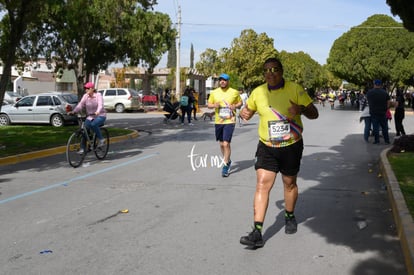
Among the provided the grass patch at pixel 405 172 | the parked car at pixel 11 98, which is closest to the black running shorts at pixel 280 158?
the grass patch at pixel 405 172

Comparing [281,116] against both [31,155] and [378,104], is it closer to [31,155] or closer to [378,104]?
[31,155]

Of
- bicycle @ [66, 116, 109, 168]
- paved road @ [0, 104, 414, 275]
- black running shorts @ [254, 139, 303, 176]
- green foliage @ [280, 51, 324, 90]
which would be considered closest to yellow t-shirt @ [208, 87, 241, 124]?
paved road @ [0, 104, 414, 275]

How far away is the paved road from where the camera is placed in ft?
15.2

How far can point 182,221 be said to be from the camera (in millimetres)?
6082

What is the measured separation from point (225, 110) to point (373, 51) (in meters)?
40.2

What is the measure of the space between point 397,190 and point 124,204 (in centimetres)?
370

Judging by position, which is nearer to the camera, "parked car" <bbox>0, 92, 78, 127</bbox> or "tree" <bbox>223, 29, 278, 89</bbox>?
"parked car" <bbox>0, 92, 78, 127</bbox>

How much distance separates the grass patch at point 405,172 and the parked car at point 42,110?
1543cm

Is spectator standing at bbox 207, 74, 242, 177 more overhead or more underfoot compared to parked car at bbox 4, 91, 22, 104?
more overhead

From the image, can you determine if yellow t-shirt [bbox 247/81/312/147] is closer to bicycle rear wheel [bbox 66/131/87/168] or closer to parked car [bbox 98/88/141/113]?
bicycle rear wheel [bbox 66/131/87/168]

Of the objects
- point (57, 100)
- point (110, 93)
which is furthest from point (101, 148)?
point (110, 93)

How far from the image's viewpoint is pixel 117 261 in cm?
466

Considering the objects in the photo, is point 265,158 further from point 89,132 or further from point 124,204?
point 89,132

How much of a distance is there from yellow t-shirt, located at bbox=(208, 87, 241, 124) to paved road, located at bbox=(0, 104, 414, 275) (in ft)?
3.34
